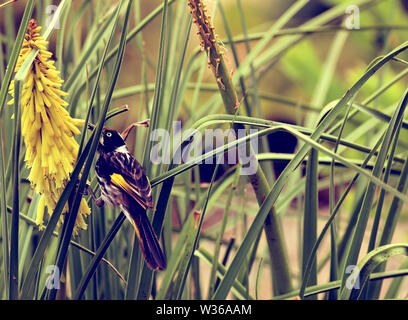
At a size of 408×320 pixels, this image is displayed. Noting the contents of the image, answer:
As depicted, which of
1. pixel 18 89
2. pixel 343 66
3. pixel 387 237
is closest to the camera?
pixel 18 89

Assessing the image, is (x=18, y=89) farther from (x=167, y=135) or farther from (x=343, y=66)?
(x=343, y=66)

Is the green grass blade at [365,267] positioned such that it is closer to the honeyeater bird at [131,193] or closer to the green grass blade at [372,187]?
the green grass blade at [372,187]

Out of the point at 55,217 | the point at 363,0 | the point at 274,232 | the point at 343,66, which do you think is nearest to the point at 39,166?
the point at 55,217

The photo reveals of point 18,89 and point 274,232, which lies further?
point 274,232

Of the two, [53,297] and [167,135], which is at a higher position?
[167,135]

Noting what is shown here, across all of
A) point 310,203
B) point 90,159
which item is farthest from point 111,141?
point 310,203

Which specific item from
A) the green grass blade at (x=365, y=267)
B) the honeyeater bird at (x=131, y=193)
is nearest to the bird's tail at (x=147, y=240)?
the honeyeater bird at (x=131, y=193)
